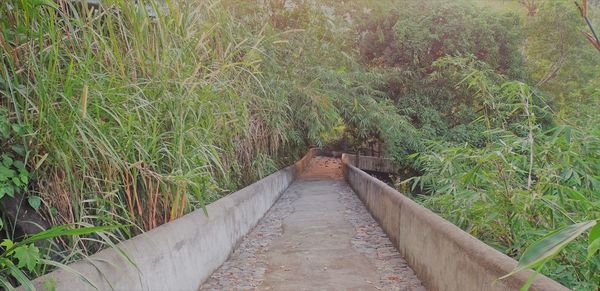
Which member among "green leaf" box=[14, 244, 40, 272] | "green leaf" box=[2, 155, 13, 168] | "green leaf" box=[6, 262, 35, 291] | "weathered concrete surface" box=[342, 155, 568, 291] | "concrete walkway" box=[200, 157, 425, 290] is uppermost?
"green leaf" box=[2, 155, 13, 168]

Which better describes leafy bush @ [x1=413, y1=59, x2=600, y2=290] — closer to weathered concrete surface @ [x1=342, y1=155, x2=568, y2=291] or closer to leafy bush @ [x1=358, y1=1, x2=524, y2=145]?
weathered concrete surface @ [x1=342, y1=155, x2=568, y2=291]

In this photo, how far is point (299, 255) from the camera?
447 cm

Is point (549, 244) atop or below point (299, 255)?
atop

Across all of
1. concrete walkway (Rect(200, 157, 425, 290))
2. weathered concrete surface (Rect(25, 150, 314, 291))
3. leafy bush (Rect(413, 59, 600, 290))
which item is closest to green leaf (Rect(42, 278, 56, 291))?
weathered concrete surface (Rect(25, 150, 314, 291))

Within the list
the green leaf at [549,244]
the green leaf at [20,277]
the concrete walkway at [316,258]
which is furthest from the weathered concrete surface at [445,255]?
the green leaf at [20,277]

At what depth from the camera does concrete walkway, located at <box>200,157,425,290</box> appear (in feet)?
11.8

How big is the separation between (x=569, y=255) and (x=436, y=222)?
3.08ft

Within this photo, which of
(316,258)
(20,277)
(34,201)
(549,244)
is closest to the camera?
(549,244)

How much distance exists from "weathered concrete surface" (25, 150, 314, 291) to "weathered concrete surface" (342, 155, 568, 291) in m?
1.76

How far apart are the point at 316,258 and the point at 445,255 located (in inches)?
66.2

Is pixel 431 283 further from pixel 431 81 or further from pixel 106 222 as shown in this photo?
pixel 431 81

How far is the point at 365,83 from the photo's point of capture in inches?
476

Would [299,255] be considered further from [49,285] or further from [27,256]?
[27,256]

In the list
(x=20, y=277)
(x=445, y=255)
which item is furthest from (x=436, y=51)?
(x=20, y=277)
